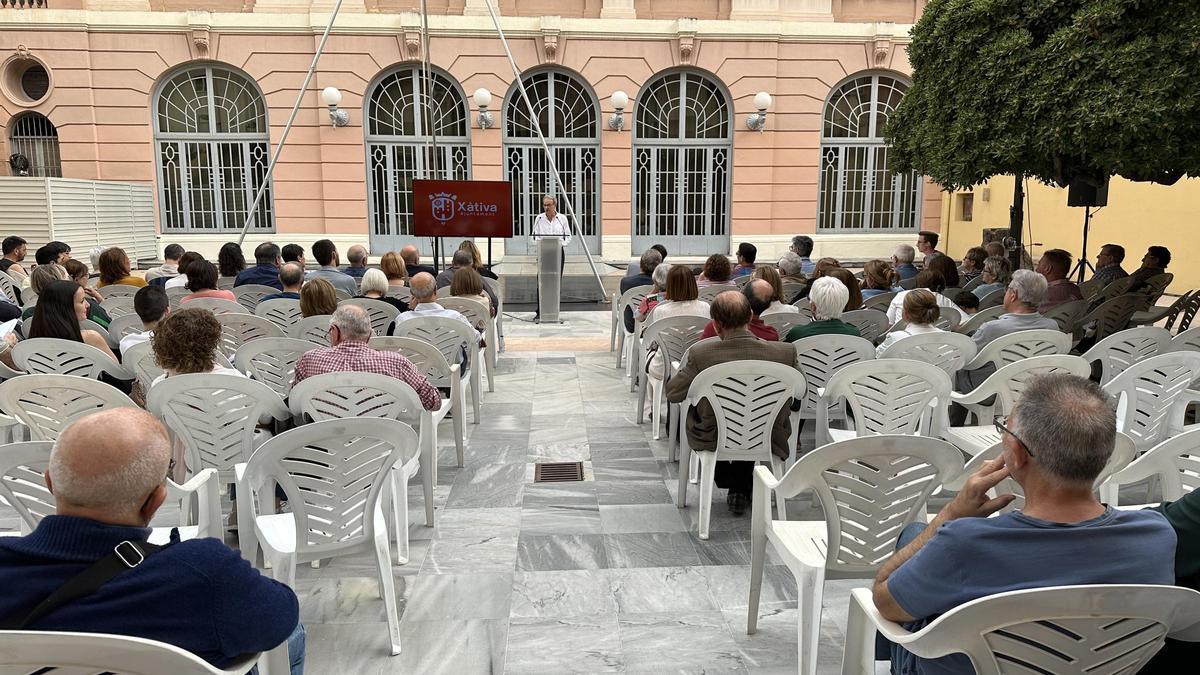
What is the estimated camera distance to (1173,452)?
8.46ft

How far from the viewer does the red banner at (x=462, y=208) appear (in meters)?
9.14

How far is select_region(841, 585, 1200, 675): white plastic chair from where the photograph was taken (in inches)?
61.7

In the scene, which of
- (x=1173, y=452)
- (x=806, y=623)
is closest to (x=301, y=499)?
(x=806, y=623)

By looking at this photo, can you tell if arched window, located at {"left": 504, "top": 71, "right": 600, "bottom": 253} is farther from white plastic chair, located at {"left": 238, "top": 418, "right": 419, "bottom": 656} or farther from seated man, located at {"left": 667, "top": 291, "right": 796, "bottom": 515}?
white plastic chair, located at {"left": 238, "top": 418, "right": 419, "bottom": 656}

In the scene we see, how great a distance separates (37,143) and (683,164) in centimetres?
1147

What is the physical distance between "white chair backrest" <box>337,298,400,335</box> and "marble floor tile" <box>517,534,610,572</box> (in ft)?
7.68

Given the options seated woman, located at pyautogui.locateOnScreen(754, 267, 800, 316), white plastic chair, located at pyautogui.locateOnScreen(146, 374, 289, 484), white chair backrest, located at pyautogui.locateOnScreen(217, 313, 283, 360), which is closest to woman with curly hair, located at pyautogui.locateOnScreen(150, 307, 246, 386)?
white plastic chair, located at pyautogui.locateOnScreen(146, 374, 289, 484)

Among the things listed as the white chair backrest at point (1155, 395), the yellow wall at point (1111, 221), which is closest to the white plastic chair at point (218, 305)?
the white chair backrest at point (1155, 395)

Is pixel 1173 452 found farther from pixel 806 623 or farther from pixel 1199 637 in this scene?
pixel 806 623

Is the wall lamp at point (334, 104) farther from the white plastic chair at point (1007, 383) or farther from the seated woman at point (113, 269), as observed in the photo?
the white plastic chair at point (1007, 383)

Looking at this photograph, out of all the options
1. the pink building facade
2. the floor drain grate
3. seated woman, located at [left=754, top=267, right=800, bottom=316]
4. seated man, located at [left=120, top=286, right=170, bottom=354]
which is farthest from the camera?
the pink building facade

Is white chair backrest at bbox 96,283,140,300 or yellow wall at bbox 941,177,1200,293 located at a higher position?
yellow wall at bbox 941,177,1200,293

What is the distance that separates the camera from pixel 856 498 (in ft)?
A: 8.55

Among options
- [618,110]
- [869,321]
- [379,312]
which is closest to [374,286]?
[379,312]
